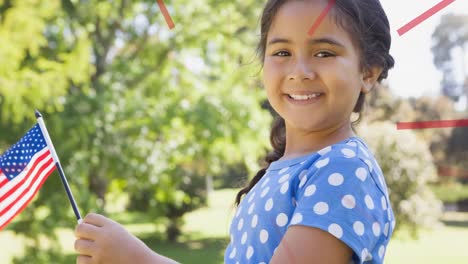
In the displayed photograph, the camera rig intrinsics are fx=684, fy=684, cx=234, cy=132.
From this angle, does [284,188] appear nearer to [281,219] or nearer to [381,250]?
[281,219]

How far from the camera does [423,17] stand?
652 mm

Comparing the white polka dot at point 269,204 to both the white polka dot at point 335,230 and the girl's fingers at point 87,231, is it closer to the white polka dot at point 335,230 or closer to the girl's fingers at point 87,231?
the white polka dot at point 335,230

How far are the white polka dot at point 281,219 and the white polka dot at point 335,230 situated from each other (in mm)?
93

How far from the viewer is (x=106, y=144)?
7.33 m

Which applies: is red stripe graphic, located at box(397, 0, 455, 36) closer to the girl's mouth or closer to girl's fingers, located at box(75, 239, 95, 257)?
the girl's mouth

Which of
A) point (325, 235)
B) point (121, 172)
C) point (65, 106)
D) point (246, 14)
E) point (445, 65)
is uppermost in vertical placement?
point (246, 14)

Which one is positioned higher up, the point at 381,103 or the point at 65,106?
the point at 65,106

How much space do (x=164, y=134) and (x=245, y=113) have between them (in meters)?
1.01

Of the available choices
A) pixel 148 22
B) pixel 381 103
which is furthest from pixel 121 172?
pixel 381 103

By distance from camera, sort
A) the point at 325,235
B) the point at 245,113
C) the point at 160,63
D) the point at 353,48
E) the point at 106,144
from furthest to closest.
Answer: the point at 160,63 → the point at 245,113 → the point at 106,144 → the point at 353,48 → the point at 325,235

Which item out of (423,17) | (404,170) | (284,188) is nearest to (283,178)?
(284,188)

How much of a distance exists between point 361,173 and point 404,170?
342 inches

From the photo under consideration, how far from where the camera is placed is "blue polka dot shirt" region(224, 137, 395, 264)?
0.83m

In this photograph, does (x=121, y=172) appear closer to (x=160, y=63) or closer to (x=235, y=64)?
(x=160, y=63)
